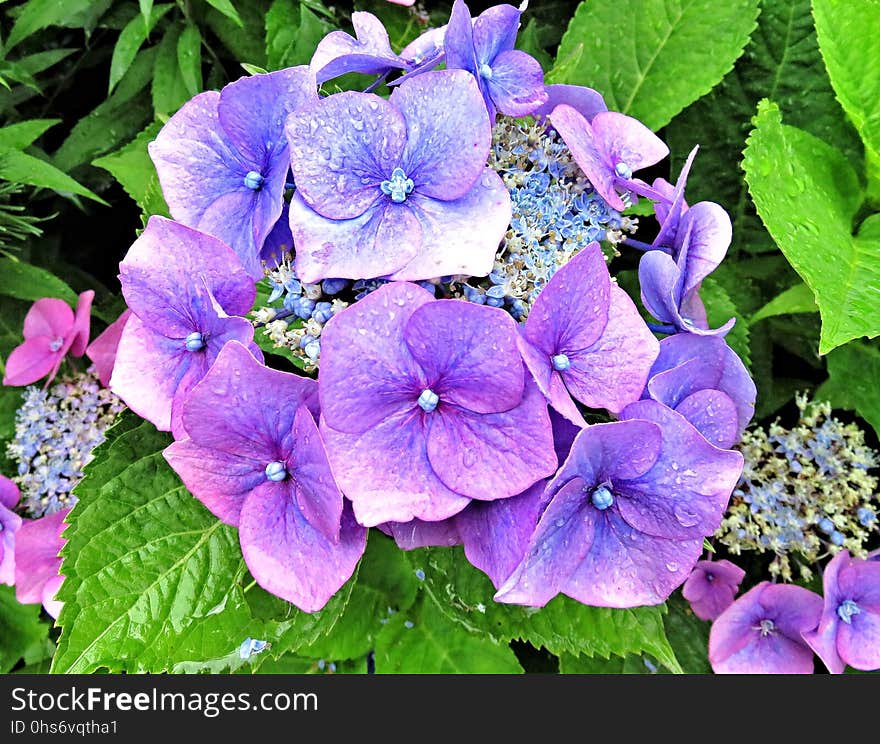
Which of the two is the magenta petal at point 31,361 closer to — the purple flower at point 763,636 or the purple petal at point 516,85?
the purple petal at point 516,85

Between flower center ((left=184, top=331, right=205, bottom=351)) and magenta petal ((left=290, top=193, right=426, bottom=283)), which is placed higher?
magenta petal ((left=290, top=193, right=426, bottom=283))

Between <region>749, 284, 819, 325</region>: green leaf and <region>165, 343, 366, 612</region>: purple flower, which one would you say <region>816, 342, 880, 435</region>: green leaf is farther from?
<region>165, 343, 366, 612</region>: purple flower

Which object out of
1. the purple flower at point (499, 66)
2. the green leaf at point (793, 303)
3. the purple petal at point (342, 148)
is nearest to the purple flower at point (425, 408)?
the purple petal at point (342, 148)

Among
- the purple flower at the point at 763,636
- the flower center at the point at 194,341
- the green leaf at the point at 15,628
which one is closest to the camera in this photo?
the flower center at the point at 194,341

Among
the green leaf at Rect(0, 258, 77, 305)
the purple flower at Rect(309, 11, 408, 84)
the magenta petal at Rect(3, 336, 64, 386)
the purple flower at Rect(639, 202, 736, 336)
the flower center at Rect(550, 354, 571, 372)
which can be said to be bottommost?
the magenta petal at Rect(3, 336, 64, 386)

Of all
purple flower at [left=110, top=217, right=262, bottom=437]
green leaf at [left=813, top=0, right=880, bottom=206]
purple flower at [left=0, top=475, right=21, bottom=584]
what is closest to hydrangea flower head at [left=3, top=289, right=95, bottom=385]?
purple flower at [left=0, top=475, right=21, bottom=584]

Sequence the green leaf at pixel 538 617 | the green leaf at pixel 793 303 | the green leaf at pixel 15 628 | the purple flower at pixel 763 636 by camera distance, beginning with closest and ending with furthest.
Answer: the green leaf at pixel 538 617 → the green leaf at pixel 793 303 → the purple flower at pixel 763 636 → the green leaf at pixel 15 628

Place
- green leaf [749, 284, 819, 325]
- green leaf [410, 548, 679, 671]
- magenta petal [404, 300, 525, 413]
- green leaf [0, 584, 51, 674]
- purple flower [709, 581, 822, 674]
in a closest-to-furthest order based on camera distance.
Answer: magenta petal [404, 300, 525, 413] < green leaf [410, 548, 679, 671] < green leaf [749, 284, 819, 325] < purple flower [709, 581, 822, 674] < green leaf [0, 584, 51, 674]
